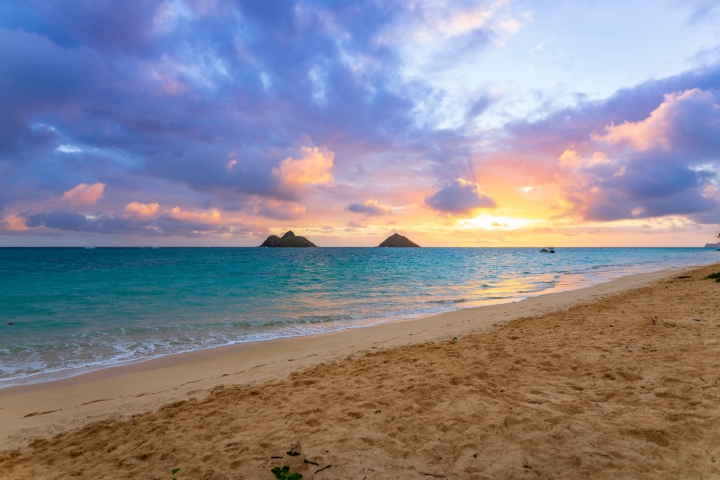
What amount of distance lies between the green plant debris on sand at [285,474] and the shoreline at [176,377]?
12.2ft

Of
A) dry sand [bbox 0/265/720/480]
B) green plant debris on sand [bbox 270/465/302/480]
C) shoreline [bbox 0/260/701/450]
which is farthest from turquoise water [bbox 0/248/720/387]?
green plant debris on sand [bbox 270/465/302/480]

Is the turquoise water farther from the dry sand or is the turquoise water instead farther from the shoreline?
the dry sand

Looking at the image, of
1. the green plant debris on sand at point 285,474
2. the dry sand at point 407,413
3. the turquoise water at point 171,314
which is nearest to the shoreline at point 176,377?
the dry sand at point 407,413

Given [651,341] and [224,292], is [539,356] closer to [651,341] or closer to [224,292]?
[651,341]

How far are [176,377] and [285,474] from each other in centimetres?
586

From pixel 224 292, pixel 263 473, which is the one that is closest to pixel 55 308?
pixel 224 292

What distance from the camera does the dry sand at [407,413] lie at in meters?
4.15

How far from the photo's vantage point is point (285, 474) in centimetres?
399

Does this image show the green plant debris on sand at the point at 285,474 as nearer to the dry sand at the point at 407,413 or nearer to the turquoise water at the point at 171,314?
the dry sand at the point at 407,413

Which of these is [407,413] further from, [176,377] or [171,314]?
[171,314]

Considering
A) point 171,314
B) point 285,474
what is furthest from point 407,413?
point 171,314

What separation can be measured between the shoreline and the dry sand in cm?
5

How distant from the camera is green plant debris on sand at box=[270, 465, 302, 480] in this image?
3.91 meters

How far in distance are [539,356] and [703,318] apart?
655 cm
